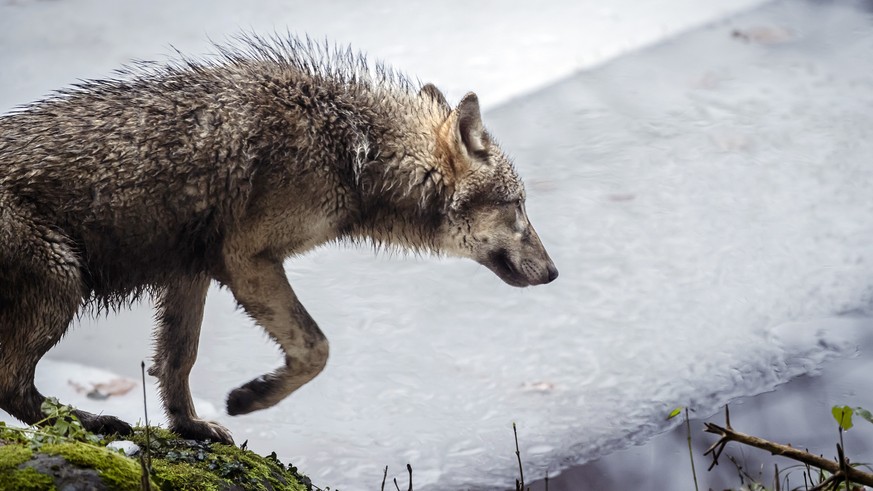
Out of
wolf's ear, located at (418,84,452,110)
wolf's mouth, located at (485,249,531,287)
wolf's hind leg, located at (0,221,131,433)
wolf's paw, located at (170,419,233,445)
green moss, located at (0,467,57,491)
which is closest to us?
green moss, located at (0,467,57,491)

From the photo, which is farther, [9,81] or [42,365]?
[9,81]

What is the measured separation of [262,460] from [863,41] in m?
9.37

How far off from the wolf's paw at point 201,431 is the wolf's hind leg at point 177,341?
72mm

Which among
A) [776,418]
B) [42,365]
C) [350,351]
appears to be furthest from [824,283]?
[42,365]

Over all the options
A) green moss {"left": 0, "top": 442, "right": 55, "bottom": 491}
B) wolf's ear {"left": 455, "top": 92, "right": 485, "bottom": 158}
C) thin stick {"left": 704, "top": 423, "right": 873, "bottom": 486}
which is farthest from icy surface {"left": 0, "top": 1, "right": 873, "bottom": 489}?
green moss {"left": 0, "top": 442, "right": 55, "bottom": 491}

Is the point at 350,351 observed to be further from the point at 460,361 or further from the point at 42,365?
the point at 42,365

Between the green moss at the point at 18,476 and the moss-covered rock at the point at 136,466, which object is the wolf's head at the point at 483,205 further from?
the green moss at the point at 18,476

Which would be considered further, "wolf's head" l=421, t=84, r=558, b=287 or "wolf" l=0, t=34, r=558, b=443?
"wolf's head" l=421, t=84, r=558, b=287

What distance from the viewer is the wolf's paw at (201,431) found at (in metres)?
A: 5.14

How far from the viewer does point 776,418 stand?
6.87 metres

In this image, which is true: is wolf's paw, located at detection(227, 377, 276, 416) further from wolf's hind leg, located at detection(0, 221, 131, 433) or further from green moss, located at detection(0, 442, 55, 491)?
green moss, located at detection(0, 442, 55, 491)

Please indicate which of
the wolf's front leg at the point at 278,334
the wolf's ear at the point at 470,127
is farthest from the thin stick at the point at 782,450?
the wolf's ear at the point at 470,127

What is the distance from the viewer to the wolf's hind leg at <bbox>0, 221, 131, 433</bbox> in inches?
172

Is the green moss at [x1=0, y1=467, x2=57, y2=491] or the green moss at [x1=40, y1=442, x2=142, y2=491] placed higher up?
the green moss at [x1=40, y1=442, x2=142, y2=491]
